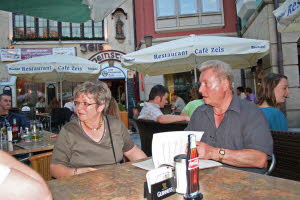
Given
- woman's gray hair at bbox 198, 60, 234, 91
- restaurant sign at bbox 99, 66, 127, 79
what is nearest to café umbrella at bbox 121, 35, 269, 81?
woman's gray hair at bbox 198, 60, 234, 91

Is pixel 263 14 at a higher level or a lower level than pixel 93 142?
higher

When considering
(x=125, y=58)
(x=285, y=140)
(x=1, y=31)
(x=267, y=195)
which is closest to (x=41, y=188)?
(x=267, y=195)

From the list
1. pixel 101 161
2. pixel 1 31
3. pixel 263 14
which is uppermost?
pixel 1 31

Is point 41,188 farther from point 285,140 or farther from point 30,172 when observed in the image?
point 285,140

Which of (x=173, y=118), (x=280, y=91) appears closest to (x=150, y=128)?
(x=173, y=118)

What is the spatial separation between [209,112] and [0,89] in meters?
15.6

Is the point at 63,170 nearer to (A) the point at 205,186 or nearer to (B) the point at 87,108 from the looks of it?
(B) the point at 87,108

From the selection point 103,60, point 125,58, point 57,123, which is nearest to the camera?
point 125,58

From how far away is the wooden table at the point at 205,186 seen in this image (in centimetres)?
127

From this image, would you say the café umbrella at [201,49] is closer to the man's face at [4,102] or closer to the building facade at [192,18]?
the man's face at [4,102]

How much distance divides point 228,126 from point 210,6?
1259 centimetres

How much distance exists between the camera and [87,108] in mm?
2453

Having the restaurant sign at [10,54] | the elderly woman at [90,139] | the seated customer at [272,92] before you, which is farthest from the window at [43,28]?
the seated customer at [272,92]

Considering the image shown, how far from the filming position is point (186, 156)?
4.31 feet
